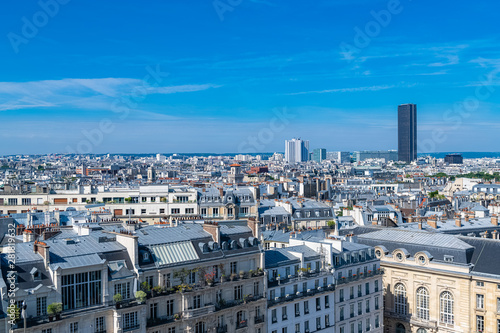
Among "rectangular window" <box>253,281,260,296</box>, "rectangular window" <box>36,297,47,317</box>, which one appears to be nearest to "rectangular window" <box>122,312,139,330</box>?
"rectangular window" <box>36,297,47,317</box>

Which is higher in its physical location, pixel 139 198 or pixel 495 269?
pixel 139 198

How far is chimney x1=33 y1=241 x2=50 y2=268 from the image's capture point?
34000 mm

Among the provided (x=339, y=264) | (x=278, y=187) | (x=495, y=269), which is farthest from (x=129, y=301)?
(x=278, y=187)

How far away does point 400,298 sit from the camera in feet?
204

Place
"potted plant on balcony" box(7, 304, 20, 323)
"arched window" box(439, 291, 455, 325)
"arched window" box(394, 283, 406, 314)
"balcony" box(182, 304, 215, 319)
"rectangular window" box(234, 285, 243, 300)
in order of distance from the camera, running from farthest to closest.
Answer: "arched window" box(394, 283, 406, 314), "arched window" box(439, 291, 455, 325), "rectangular window" box(234, 285, 243, 300), "balcony" box(182, 304, 215, 319), "potted plant on balcony" box(7, 304, 20, 323)

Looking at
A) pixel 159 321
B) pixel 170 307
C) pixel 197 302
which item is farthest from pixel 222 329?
pixel 159 321

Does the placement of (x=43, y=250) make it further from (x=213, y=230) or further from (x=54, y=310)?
(x=213, y=230)

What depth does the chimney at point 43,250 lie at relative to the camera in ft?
112

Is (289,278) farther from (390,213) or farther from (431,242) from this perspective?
(390,213)

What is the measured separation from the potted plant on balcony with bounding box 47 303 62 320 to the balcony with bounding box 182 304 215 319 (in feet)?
30.9

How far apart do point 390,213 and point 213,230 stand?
5876cm

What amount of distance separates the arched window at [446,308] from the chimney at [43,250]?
42.1 metres

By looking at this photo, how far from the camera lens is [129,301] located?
3631 centimetres

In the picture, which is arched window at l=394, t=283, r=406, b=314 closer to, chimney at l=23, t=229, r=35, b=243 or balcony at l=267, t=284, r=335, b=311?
balcony at l=267, t=284, r=335, b=311
